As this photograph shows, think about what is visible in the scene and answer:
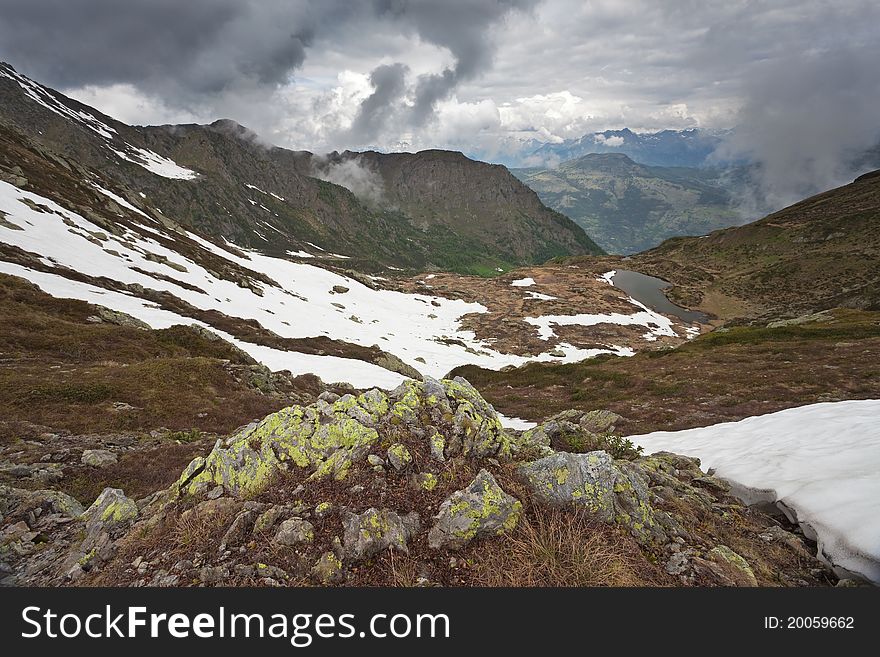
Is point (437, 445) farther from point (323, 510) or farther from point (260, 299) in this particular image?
point (260, 299)

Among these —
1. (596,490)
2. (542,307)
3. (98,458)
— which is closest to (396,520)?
(596,490)

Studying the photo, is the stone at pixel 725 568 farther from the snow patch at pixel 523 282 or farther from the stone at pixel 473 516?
the snow patch at pixel 523 282

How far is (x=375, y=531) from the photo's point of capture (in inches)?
237

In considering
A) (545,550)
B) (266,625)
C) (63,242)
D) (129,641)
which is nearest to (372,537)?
(266,625)

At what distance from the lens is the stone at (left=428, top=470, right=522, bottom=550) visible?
6.05m

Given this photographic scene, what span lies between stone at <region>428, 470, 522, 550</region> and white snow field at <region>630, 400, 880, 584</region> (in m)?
5.18

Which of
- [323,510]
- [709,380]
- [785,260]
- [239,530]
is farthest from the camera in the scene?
[785,260]

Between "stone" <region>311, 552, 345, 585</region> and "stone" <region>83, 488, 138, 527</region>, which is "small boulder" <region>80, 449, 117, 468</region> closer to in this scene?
"stone" <region>83, 488, 138, 527</region>

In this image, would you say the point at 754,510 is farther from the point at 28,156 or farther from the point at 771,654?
the point at 28,156

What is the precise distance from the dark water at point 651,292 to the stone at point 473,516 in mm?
111318

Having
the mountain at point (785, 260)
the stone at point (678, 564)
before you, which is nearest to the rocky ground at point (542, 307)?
the mountain at point (785, 260)

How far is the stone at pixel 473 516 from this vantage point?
605 cm

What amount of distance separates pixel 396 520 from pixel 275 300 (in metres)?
54.6

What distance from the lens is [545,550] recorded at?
221 inches
